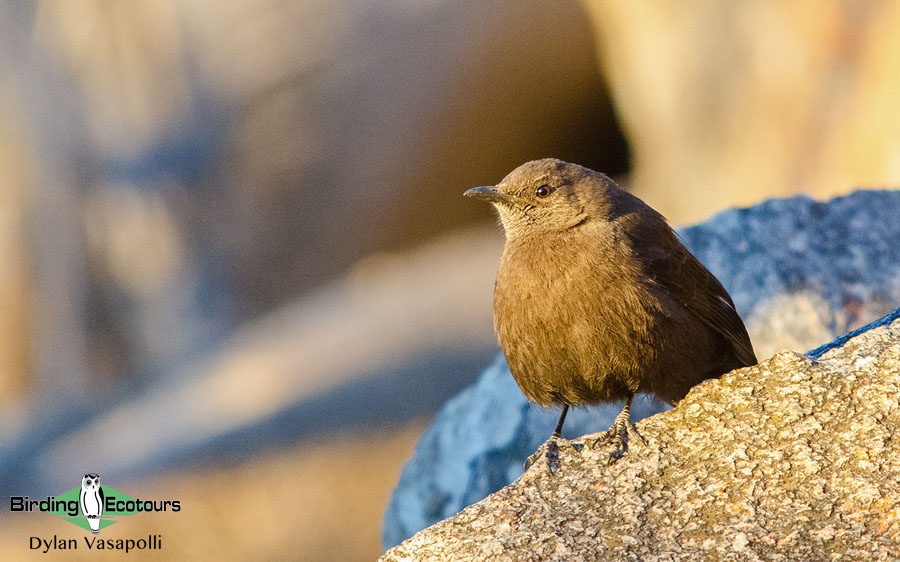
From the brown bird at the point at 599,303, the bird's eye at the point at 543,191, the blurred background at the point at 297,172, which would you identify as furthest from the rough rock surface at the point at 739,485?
the blurred background at the point at 297,172

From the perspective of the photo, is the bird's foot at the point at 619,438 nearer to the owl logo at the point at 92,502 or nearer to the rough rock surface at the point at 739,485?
the rough rock surface at the point at 739,485

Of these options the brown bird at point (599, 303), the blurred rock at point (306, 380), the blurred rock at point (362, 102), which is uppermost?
the blurred rock at point (362, 102)

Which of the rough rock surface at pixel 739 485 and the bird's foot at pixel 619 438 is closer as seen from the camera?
the rough rock surface at pixel 739 485

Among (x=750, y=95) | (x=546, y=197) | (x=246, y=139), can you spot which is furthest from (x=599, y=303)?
(x=246, y=139)

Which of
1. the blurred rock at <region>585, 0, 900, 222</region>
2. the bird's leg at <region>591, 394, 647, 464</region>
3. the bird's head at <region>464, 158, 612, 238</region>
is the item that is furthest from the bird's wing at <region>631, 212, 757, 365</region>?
the blurred rock at <region>585, 0, 900, 222</region>

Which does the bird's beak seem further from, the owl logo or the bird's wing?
the owl logo
